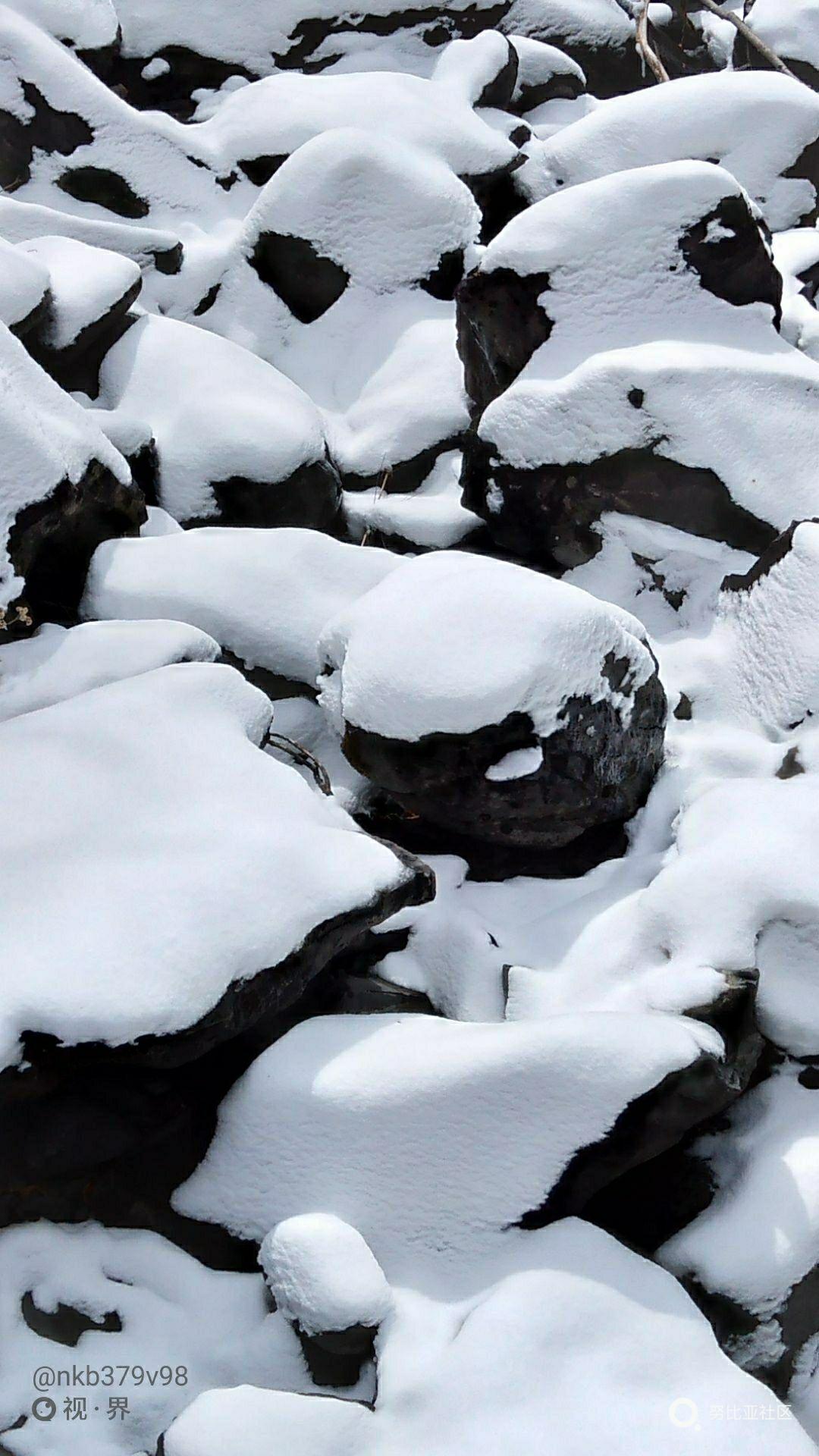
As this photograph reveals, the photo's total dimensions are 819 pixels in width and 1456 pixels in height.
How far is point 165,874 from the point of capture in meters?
3.08

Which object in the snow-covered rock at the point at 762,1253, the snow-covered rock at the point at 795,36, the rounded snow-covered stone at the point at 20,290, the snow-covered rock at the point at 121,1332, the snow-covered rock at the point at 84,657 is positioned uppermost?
the rounded snow-covered stone at the point at 20,290

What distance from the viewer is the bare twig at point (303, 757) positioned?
4113 mm

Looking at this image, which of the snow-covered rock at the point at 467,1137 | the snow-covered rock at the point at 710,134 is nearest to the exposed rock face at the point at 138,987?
the snow-covered rock at the point at 467,1137

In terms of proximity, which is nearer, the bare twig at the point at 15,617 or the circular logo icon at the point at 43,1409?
the circular logo icon at the point at 43,1409

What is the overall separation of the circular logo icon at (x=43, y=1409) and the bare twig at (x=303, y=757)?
195 cm

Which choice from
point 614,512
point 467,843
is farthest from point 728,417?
point 467,843

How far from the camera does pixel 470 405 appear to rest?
565 centimetres

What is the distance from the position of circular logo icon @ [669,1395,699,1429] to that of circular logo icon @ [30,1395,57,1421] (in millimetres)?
1379

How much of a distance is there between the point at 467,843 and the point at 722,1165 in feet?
4.33

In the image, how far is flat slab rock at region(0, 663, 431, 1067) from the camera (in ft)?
9.29

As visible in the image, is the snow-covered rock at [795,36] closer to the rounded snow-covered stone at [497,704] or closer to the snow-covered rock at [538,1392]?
the rounded snow-covered stone at [497,704]

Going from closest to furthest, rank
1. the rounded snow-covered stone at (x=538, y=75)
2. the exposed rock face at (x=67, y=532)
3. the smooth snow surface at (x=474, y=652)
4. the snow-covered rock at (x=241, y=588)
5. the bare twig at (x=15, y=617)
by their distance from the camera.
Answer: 1. the smooth snow surface at (x=474, y=652)
2. the bare twig at (x=15, y=617)
3. the exposed rock face at (x=67, y=532)
4. the snow-covered rock at (x=241, y=588)
5. the rounded snow-covered stone at (x=538, y=75)

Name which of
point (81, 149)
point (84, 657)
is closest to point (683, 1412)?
point (84, 657)

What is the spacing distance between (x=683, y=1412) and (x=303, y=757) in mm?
2314
